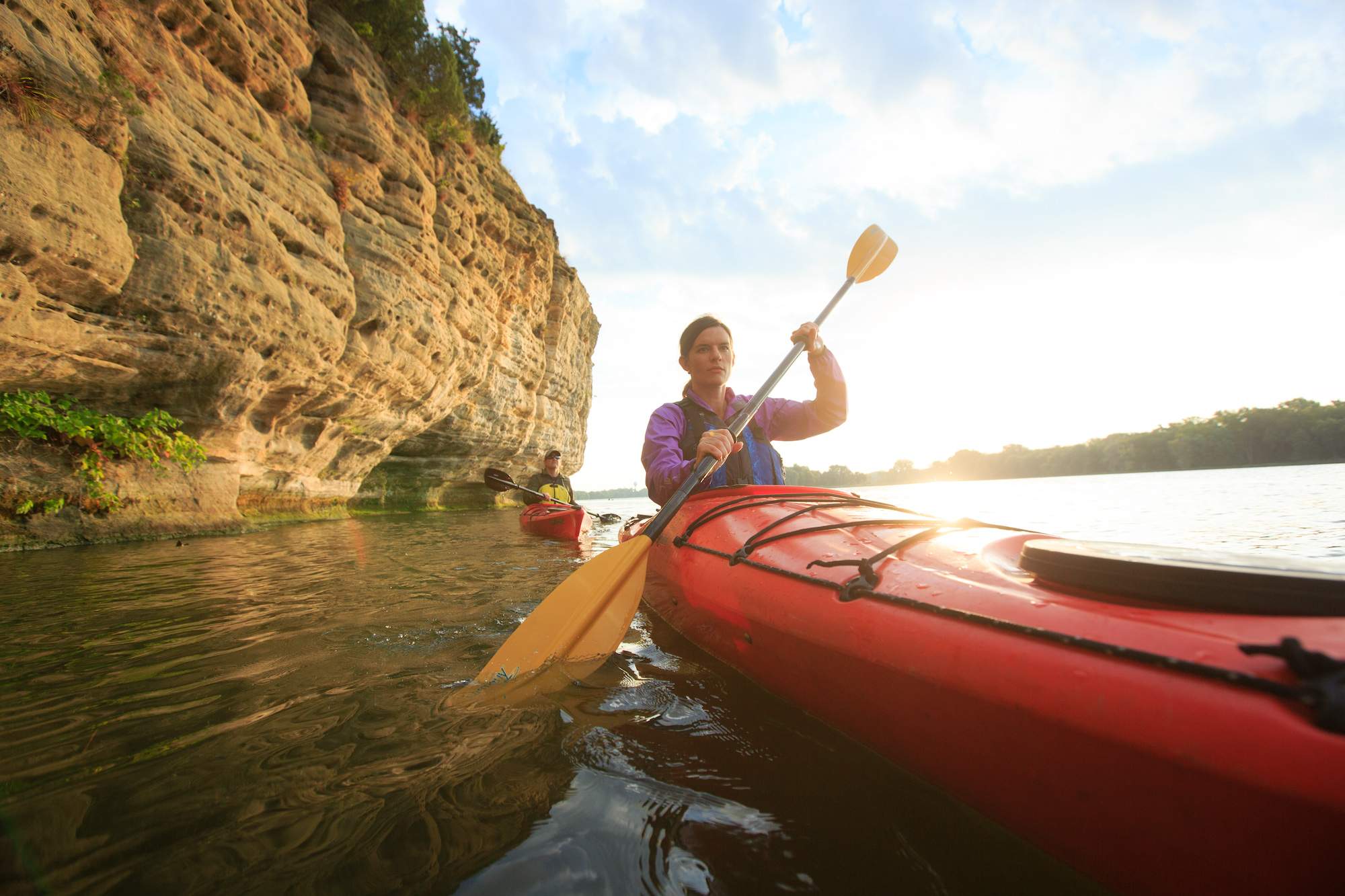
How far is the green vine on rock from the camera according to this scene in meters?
4.94

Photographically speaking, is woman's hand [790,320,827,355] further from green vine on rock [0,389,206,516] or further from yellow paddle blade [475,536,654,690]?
green vine on rock [0,389,206,516]

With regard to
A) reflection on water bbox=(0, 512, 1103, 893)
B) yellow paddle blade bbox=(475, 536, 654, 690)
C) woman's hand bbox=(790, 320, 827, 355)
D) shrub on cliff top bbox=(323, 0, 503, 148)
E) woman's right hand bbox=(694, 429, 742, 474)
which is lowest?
reflection on water bbox=(0, 512, 1103, 893)

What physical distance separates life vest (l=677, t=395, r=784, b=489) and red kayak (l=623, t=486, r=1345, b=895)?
1.45 metres

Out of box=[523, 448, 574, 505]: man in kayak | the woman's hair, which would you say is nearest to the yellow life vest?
box=[523, 448, 574, 505]: man in kayak

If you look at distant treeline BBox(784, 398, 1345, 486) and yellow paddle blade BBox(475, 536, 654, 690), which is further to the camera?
distant treeline BBox(784, 398, 1345, 486)

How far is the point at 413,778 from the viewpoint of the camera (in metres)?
1.21

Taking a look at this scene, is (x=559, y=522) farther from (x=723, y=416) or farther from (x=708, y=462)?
(x=708, y=462)

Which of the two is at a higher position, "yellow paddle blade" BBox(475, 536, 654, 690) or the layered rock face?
the layered rock face

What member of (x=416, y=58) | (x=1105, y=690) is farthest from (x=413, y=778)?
(x=416, y=58)

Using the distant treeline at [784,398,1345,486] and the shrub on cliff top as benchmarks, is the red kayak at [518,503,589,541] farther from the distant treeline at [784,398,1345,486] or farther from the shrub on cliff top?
the distant treeline at [784,398,1345,486]

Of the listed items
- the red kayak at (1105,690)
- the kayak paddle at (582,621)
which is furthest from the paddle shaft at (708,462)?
the red kayak at (1105,690)

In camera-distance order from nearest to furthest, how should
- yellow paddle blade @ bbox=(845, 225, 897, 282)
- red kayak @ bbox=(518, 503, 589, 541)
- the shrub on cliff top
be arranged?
yellow paddle blade @ bbox=(845, 225, 897, 282), red kayak @ bbox=(518, 503, 589, 541), the shrub on cliff top

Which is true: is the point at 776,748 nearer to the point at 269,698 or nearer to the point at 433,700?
the point at 433,700

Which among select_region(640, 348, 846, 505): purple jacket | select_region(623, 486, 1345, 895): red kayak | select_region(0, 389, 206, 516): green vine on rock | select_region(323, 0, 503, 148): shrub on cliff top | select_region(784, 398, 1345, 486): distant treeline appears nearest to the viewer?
select_region(623, 486, 1345, 895): red kayak
